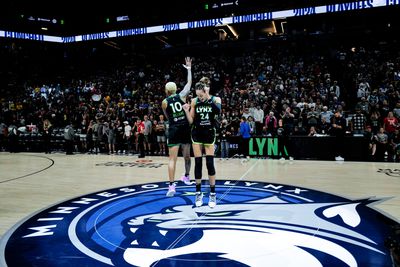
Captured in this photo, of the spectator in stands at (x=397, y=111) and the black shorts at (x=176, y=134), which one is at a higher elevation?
the spectator in stands at (x=397, y=111)

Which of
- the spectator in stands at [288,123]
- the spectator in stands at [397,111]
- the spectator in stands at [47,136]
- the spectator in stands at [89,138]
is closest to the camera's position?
the spectator in stands at [288,123]

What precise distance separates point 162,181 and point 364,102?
8819 millimetres

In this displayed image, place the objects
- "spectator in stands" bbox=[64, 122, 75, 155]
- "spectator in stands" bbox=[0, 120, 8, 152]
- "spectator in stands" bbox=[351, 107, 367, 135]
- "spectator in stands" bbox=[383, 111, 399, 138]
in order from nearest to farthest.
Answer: "spectator in stands" bbox=[383, 111, 399, 138] < "spectator in stands" bbox=[351, 107, 367, 135] < "spectator in stands" bbox=[64, 122, 75, 155] < "spectator in stands" bbox=[0, 120, 8, 152]

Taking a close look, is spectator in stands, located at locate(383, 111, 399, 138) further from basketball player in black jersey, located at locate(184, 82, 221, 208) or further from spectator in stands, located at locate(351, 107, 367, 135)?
basketball player in black jersey, located at locate(184, 82, 221, 208)

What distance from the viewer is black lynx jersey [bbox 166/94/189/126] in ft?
16.9

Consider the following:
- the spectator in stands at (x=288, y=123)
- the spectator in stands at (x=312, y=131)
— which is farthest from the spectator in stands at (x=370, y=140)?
the spectator in stands at (x=288, y=123)

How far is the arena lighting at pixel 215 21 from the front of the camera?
17.6 metres

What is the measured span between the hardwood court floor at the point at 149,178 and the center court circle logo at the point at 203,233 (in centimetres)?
47

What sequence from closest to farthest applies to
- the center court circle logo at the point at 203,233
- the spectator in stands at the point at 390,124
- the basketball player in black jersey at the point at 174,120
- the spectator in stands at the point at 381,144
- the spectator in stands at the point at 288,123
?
the center court circle logo at the point at 203,233 < the basketball player in black jersey at the point at 174,120 < the spectator in stands at the point at 381,144 < the spectator in stands at the point at 390,124 < the spectator in stands at the point at 288,123

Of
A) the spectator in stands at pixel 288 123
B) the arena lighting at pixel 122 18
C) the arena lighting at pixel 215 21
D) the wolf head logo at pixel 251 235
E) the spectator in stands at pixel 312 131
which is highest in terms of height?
the arena lighting at pixel 122 18

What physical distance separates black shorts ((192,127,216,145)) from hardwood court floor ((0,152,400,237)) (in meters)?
2.38

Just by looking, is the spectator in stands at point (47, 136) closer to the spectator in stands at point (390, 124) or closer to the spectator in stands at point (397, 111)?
the spectator in stands at point (390, 124)

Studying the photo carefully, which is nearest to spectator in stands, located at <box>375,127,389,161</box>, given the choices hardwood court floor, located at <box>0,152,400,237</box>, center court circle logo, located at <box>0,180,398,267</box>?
hardwood court floor, located at <box>0,152,400,237</box>

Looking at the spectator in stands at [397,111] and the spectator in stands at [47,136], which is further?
the spectator in stands at [47,136]
